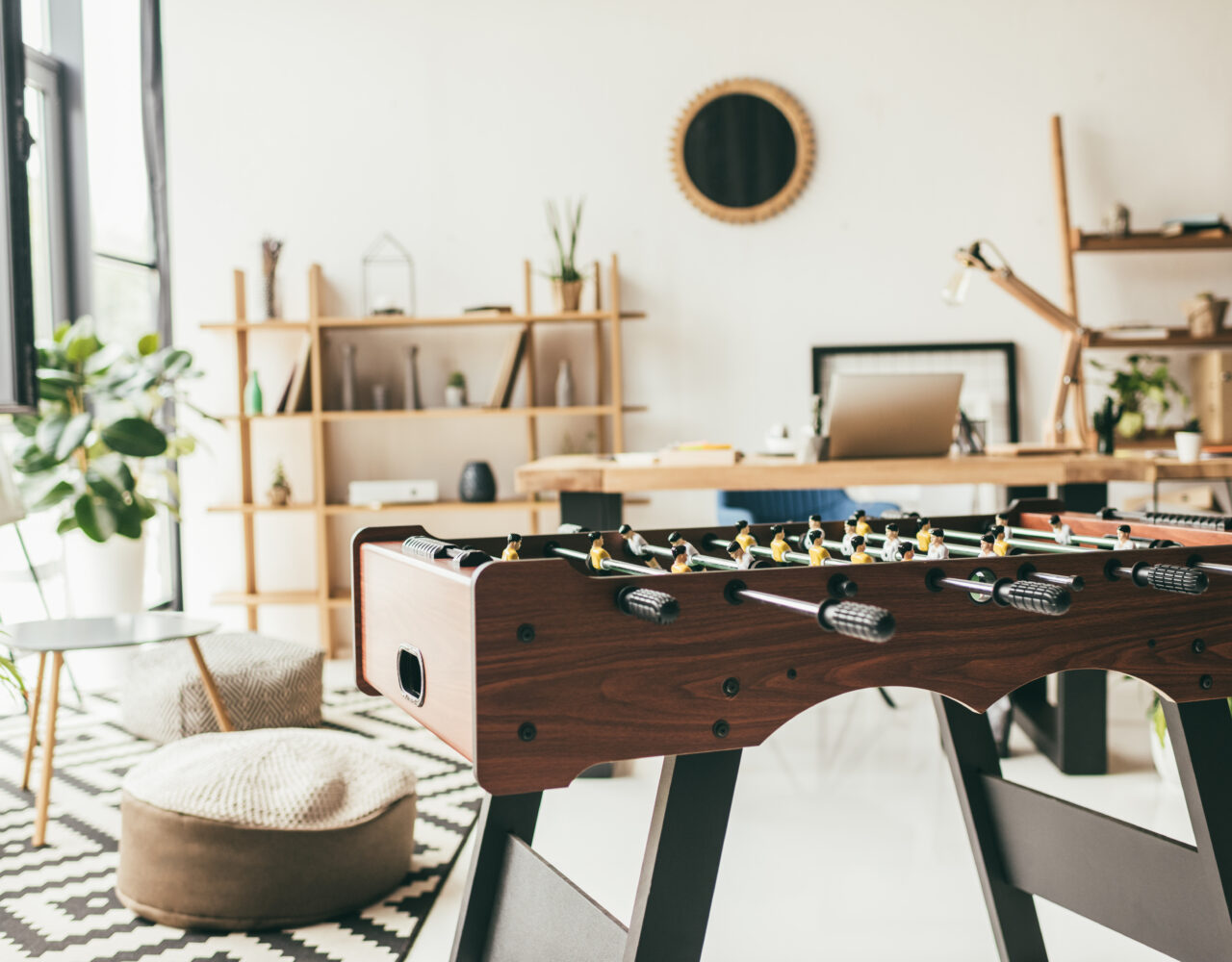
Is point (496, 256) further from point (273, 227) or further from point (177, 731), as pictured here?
point (177, 731)

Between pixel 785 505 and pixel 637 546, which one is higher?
pixel 637 546

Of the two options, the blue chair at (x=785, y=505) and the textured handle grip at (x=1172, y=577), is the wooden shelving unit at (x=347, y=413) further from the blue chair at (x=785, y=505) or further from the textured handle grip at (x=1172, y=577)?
the textured handle grip at (x=1172, y=577)

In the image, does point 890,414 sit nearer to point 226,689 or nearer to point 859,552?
point 859,552

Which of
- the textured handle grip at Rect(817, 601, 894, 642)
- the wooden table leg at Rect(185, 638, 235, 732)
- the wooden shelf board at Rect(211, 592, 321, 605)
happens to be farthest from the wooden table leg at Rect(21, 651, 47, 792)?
the textured handle grip at Rect(817, 601, 894, 642)

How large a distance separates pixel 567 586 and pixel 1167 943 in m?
1.04

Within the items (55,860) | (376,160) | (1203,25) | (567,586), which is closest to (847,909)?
(567,586)

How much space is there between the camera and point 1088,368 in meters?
4.45

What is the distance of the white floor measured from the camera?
1856mm

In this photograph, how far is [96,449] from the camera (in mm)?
3656

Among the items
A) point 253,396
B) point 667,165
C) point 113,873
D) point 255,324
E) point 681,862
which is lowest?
point 113,873

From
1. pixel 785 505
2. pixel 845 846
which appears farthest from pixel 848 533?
pixel 785 505

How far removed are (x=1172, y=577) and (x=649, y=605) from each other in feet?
2.08

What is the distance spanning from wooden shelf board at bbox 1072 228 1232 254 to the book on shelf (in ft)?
7.31

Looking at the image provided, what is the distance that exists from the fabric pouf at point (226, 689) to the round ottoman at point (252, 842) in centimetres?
92
